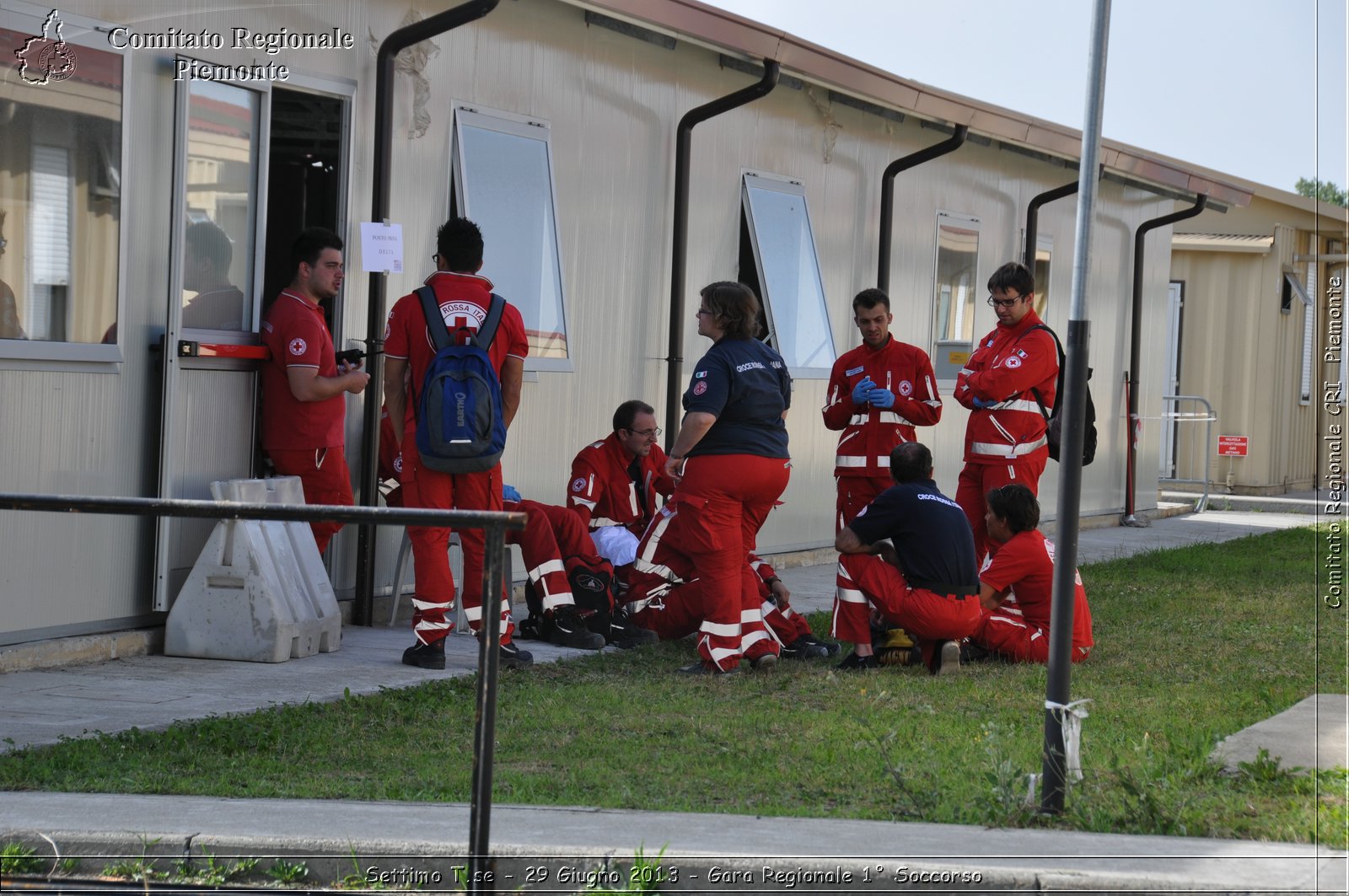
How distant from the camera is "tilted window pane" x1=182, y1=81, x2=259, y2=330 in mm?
7578

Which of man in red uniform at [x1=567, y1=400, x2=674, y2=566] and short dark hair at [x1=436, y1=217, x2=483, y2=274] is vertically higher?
short dark hair at [x1=436, y1=217, x2=483, y2=274]

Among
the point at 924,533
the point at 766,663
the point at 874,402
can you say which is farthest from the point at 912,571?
the point at 874,402

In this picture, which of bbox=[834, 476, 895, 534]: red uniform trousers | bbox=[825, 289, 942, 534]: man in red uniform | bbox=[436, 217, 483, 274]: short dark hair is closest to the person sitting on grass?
bbox=[825, 289, 942, 534]: man in red uniform

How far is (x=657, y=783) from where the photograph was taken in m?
5.16

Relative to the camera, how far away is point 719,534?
24.2 feet

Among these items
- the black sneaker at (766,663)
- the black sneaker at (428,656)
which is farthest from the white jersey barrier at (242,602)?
the black sneaker at (766,663)

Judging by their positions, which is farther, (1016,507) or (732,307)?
(1016,507)

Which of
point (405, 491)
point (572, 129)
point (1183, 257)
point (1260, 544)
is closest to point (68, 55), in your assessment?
point (405, 491)

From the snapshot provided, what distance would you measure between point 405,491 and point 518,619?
1810mm

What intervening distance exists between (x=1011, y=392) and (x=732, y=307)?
6.63 ft

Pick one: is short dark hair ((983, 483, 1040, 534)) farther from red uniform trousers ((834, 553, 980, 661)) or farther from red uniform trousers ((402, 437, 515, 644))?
red uniform trousers ((402, 437, 515, 644))

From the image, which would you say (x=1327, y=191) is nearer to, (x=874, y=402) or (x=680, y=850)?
(x=874, y=402)

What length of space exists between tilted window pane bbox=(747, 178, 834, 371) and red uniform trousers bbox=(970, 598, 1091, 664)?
4.35 m

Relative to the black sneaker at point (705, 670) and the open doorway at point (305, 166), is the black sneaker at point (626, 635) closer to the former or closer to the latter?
the black sneaker at point (705, 670)
